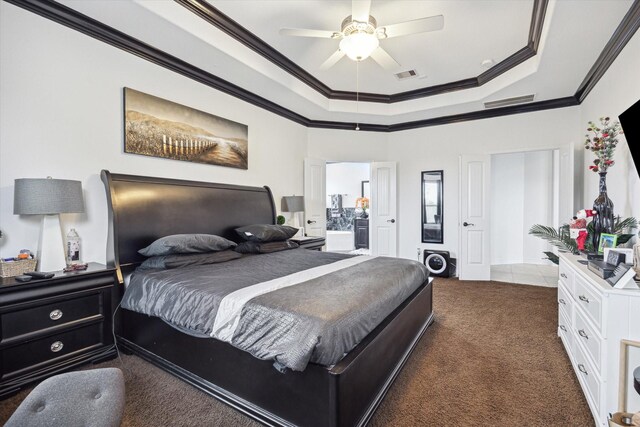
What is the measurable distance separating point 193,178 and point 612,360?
12.8ft

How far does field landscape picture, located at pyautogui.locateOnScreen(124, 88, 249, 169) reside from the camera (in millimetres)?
3105

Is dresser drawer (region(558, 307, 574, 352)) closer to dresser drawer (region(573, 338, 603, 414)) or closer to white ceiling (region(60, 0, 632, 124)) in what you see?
dresser drawer (region(573, 338, 603, 414))

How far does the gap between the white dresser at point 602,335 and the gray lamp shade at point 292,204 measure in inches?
143

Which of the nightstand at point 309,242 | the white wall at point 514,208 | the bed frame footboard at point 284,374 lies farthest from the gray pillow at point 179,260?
the white wall at point 514,208

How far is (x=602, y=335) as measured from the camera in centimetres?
167

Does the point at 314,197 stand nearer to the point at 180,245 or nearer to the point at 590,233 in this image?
the point at 180,245

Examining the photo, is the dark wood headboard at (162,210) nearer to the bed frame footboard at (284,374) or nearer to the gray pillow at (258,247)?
the gray pillow at (258,247)

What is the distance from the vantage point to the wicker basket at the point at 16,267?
7.05 feet

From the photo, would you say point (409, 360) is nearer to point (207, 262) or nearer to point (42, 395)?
point (207, 262)

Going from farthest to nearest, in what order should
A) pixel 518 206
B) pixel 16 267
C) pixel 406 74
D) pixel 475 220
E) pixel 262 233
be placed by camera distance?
pixel 518 206
pixel 475 220
pixel 406 74
pixel 262 233
pixel 16 267

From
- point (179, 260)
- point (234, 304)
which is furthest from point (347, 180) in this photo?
point (234, 304)

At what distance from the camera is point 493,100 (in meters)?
4.75

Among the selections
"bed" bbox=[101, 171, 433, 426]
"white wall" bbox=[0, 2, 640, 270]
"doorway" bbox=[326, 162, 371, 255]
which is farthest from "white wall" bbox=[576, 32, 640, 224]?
"doorway" bbox=[326, 162, 371, 255]

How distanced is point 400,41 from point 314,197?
2.91m
